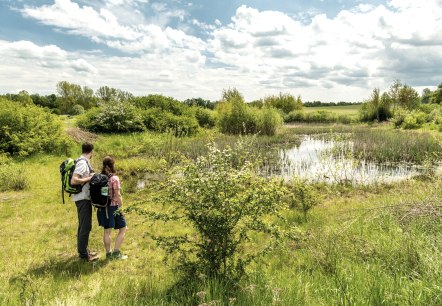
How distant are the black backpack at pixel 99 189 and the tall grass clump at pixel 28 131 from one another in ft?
35.4

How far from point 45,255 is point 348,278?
558 cm

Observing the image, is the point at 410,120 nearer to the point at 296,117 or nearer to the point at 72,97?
the point at 296,117

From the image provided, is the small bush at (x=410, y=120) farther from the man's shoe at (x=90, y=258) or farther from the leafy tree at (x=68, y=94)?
the leafy tree at (x=68, y=94)

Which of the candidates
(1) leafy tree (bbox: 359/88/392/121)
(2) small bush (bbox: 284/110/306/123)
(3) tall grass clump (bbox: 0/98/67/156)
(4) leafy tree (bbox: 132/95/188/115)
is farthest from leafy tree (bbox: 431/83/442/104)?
(3) tall grass clump (bbox: 0/98/67/156)

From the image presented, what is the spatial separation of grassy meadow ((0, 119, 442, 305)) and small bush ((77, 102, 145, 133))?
11.4 meters

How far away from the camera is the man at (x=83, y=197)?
18.6 ft

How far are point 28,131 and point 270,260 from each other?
14530 mm

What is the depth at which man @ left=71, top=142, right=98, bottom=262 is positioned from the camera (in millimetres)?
5660

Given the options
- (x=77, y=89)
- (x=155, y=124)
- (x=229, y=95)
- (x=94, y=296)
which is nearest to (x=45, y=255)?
(x=94, y=296)

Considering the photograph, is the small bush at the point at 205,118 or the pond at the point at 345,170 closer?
the pond at the point at 345,170

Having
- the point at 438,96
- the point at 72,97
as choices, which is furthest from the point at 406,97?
the point at 72,97

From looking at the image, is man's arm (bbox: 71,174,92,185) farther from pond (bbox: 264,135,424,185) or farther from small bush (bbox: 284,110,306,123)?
small bush (bbox: 284,110,306,123)

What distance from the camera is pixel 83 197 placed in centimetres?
578

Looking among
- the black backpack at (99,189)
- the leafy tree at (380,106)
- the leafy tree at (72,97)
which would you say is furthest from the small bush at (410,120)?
the leafy tree at (72,97)
